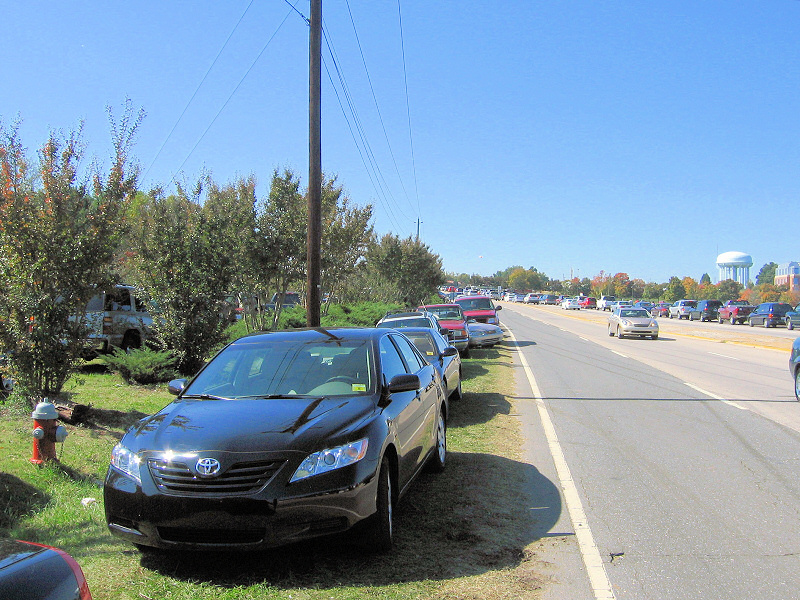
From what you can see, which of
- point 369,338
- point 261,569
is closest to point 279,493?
point 261,569

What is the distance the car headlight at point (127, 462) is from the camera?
433cm

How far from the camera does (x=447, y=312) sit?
22.0m

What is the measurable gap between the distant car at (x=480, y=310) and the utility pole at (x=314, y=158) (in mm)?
15469

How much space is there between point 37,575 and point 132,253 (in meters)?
11.2

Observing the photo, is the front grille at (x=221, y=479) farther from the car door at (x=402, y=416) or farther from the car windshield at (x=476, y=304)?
the car windshield at (x=476, y=304)

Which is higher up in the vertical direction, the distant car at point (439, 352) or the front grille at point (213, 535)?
the distant car at point (439, 352)

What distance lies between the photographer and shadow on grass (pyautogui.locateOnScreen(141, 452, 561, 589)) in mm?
4285

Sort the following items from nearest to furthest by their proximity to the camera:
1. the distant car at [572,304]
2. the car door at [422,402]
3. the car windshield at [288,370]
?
the car windshield at [288,370] → the car door at [422,402] → the distant car at [572,304]

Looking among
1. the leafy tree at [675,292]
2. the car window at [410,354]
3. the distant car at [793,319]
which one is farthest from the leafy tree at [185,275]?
the leafy tree at [675,292]

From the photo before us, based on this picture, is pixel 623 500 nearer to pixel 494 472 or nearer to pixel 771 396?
pixel 494 472

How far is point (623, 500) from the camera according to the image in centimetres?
607

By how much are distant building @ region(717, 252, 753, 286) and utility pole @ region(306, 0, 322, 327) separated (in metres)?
184

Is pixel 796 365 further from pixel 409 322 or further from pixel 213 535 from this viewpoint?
pixel 213 535

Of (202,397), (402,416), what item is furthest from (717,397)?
(202,397)
